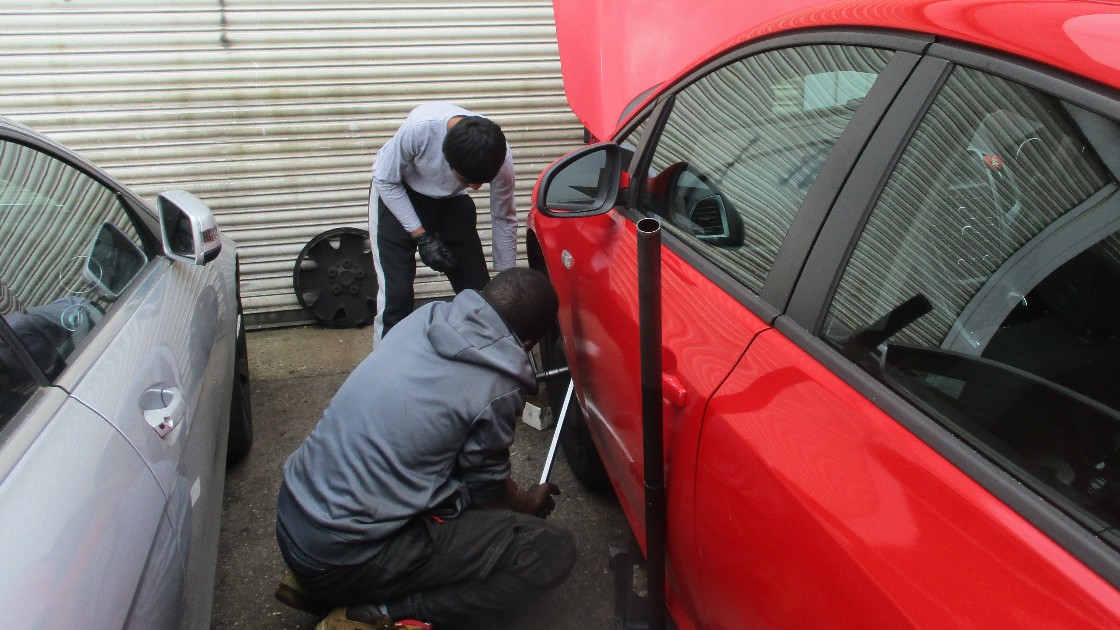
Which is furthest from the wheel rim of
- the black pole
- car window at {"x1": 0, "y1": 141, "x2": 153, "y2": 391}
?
the black pole

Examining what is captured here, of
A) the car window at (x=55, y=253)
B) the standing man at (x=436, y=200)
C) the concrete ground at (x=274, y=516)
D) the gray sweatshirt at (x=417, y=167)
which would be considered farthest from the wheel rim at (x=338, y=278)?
the car window at (x=55, y=253)

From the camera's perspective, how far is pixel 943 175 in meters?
1.32

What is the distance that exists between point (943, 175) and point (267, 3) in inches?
153

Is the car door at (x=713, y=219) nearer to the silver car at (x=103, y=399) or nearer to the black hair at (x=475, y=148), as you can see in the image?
the black hair at (x=475, y=148)

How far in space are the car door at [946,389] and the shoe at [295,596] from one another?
131 cm

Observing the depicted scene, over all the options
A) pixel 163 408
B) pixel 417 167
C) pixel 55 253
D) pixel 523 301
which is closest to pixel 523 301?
pixel 523 301

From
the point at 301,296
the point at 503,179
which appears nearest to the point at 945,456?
the point at 503,179

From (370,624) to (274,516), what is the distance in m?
0.99

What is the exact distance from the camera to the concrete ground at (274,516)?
2.60 m

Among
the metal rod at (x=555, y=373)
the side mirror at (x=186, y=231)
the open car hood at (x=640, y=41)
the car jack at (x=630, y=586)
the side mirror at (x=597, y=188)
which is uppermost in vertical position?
the open car hood at (x=640, y=41)

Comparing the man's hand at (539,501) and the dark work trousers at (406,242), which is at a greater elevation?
the dark work trousers at (406,242)

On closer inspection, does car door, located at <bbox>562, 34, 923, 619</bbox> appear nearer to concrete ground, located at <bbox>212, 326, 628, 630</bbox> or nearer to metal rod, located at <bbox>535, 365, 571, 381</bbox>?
concrete ground, located at <bbox>212, 326, 628, 630</bbox>

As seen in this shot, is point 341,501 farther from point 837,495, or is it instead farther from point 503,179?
point 503,179

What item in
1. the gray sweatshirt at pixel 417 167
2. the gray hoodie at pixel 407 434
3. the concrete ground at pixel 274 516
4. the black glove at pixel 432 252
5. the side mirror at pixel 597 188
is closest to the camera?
the gray hoodie at pixel 407 434
